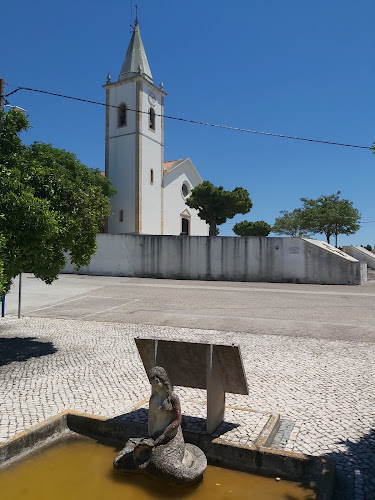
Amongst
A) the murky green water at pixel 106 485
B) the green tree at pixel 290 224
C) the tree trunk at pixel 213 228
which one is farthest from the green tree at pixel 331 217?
the murky green water at pixel 106 485

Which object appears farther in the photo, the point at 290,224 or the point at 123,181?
the point at 290,224

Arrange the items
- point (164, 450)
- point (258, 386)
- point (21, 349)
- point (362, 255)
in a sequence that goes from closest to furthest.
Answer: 1. point (164, 450)
2. point (258, 386)
3. point (21, 349)
4. point (362, 255)

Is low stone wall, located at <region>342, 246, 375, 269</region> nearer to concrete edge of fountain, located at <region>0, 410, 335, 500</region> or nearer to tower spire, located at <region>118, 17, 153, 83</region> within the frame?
tower spire, located at <region>118, 17, 153, 83</region>

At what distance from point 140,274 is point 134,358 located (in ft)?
66.6

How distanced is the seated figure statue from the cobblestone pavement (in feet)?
2.72

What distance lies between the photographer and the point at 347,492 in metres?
3.33

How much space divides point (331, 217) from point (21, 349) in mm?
36043

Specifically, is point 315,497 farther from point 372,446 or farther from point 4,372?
point 4,372

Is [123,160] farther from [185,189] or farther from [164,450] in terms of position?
[164,450]

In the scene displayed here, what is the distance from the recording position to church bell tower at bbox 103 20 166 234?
35.1 metres

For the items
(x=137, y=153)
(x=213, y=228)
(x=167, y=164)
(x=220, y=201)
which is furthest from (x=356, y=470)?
(x=167, y=164)

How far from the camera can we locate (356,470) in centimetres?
366

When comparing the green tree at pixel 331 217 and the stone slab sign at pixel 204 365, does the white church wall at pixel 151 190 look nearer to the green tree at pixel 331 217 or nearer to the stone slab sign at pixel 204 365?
the green tree at pixel 331 217

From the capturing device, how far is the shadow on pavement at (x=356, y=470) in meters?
3.32
